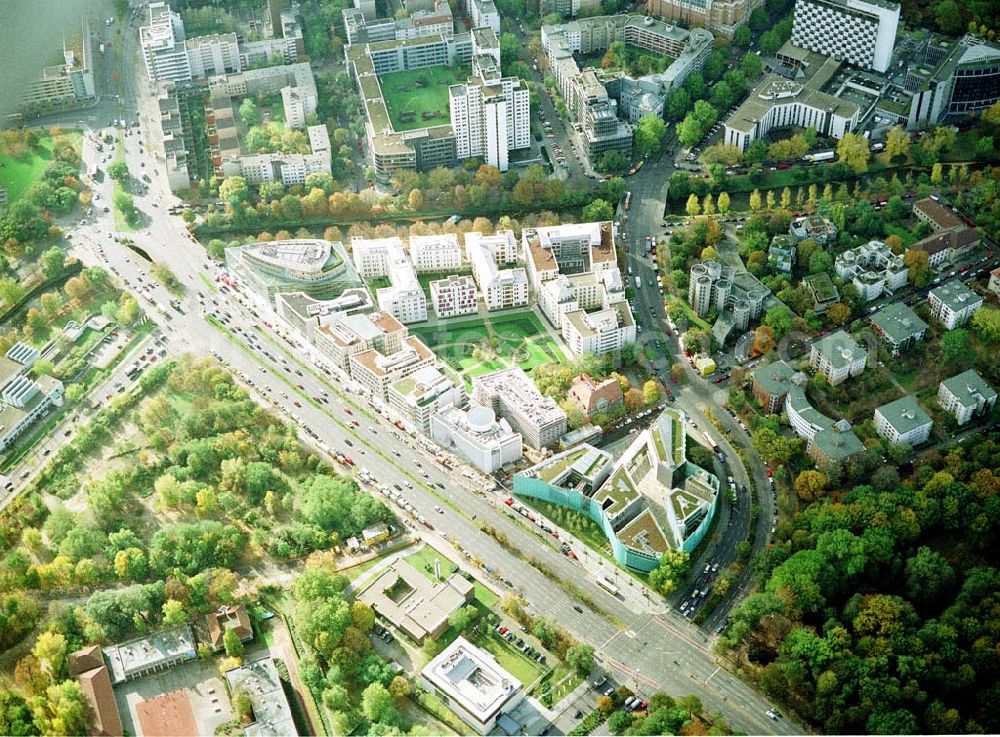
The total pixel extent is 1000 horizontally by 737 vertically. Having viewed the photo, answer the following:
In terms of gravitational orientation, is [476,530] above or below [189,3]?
below

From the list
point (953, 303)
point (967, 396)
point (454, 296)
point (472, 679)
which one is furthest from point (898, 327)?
point (472, 679)

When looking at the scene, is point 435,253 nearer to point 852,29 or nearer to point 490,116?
point 490,116

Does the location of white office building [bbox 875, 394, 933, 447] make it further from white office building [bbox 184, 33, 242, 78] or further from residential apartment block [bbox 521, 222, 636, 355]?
white office building [bbox 184, 33, 242, 78]

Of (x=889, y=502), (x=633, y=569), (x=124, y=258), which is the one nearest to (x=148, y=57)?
(x=124, y=258)

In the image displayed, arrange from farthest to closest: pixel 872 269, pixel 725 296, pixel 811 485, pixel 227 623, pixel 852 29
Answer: pixel 852 29, pixel 872 269, pixel 725 296, pixel 811 485, pixel 227 623

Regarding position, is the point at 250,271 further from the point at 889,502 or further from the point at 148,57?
the point at 889,502

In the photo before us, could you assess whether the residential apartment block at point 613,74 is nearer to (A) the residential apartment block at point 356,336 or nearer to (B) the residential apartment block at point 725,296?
(B) the residential apartment block at point 725,296
